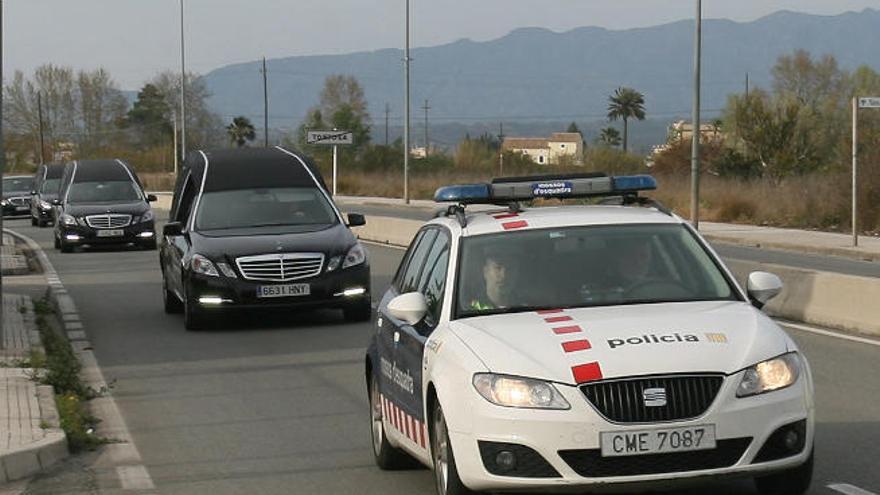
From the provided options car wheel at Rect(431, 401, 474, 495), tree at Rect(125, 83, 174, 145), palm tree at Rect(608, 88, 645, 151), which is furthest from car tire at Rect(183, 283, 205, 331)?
tree at Rect(125, 83, 174, 145)

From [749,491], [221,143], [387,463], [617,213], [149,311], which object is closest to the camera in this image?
[749,491]

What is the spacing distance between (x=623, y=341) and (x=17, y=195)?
5664 cm

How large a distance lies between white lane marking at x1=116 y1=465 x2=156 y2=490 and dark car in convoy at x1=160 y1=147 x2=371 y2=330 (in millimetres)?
7718

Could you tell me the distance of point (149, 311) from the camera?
20.2m

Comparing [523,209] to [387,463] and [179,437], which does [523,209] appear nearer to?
[387,463]

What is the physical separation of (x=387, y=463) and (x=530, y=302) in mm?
1618

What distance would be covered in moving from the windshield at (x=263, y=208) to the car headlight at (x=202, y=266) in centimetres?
106

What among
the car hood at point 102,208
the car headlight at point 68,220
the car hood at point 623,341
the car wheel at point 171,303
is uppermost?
the car hood at point 623,341

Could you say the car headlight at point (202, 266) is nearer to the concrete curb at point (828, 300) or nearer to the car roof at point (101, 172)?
the concrete curb at point (828, 300)

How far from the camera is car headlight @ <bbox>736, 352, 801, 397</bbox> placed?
6910 millimetres

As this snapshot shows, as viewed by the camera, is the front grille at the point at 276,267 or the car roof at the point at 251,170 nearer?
the front grille at the point at 276,267

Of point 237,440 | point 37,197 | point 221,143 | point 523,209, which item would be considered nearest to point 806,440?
point 523,209

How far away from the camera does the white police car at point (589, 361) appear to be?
679 cm

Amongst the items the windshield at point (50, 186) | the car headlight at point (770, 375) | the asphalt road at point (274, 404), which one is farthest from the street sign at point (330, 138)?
the car headlight at point (770, 375)
